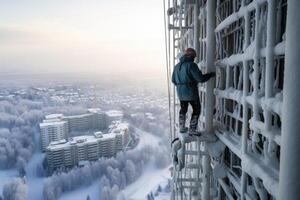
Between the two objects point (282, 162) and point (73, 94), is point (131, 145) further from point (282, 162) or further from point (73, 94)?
point (282, 162)

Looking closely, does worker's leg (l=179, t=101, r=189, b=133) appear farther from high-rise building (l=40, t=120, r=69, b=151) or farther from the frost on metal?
high-rise building (l=40, t=120, r=69, b=151)

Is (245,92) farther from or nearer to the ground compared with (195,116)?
farther from the ground

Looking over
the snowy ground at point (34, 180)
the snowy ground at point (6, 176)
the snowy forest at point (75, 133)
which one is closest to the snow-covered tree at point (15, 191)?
the snowy forest at point (75, 133)

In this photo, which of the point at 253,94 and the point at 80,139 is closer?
the point at 253,94

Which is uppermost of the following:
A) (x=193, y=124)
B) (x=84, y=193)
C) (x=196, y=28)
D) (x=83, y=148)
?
(x=196, y=28)

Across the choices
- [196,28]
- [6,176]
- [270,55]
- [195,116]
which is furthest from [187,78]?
[6,176]

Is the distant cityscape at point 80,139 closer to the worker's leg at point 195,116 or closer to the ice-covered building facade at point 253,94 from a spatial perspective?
the ice-covered building facade at point 253,94

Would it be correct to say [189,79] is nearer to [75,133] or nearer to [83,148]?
[83,148]
